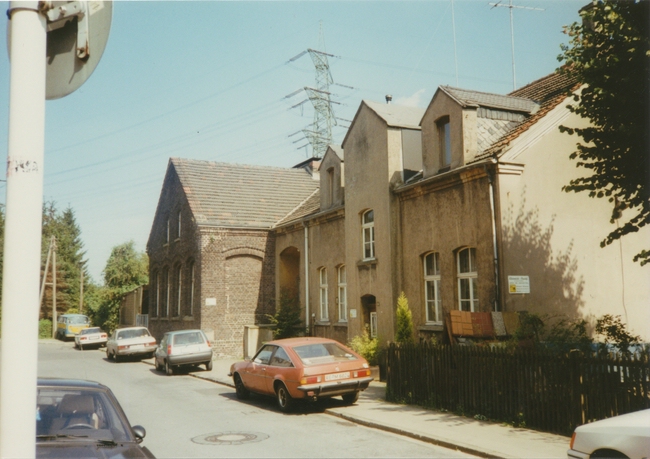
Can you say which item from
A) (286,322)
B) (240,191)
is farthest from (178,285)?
(286,322)

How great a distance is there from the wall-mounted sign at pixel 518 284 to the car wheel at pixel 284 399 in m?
5.91

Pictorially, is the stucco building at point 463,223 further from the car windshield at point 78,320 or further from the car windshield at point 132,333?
the car windshield at point 78,320

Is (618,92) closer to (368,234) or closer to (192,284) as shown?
(368,234)

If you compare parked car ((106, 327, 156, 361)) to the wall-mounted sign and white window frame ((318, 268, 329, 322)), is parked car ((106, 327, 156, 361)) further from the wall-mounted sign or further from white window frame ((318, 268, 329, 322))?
the wall-mounted sign

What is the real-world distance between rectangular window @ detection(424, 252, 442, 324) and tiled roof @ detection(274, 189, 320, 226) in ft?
28.9

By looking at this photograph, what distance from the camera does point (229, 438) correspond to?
10070 mm

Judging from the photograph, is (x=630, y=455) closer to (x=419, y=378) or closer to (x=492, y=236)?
(x=419, y=378)

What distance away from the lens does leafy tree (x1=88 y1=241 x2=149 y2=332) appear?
4825 centimetres

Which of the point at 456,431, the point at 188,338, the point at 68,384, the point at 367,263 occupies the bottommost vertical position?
the point at 456,431

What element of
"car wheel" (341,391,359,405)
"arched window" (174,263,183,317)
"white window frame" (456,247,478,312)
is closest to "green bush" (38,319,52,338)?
"arched window" (174,263,183,317)

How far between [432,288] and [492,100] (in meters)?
5.81

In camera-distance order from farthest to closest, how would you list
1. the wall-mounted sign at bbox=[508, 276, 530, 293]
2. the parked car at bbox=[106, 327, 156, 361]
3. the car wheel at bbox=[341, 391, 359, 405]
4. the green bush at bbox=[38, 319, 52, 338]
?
the green bush at bbox=[38, 319, 52, 338] < the parked car at bbox=[106, 327, 156, 361] < the wall-mounted sign at bbox=[508, 276, 530, 293] < the car wheel at bbox=[341, 391, 359, 405]

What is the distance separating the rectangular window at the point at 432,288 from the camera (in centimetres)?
1705

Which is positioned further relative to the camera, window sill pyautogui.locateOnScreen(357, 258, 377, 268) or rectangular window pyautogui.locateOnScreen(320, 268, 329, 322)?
rectangular window pyautogui.locateOnScreen(320, 268, 329, 322)
